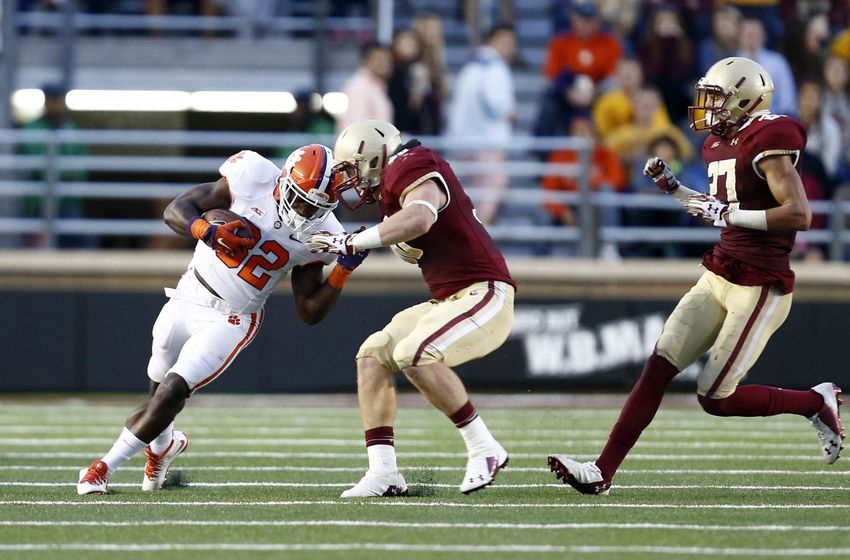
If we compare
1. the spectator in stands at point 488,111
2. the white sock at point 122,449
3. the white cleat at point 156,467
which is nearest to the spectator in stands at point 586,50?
the spectator in stands at point 488,111

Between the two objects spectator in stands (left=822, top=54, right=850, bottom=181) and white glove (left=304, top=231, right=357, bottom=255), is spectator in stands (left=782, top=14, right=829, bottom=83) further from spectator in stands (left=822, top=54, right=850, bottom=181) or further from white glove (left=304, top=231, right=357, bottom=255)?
white glove (left=304, top=231, right=357, bottom=255)

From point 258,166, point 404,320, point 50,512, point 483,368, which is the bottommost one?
point 483,368

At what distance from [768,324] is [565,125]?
21.3 ft

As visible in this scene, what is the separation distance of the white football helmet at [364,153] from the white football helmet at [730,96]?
4.13 ft

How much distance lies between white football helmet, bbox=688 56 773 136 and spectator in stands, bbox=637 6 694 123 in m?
6.52

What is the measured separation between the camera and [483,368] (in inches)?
466

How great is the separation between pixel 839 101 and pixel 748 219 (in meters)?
7.21

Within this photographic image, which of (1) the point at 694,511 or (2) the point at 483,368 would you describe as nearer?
(1) the point at 694,511

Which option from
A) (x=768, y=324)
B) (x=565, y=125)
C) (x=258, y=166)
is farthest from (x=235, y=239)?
(x=565, y=125)

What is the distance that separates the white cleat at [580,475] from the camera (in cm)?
615

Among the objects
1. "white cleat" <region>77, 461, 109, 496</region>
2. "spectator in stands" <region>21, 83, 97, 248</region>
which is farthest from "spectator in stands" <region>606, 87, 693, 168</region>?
"white cleat" <region>77, 461, 109, 496</region>

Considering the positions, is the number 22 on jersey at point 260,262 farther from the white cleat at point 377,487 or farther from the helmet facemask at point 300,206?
the white cleat at point 377,487

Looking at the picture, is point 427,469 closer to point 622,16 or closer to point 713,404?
point 713,404

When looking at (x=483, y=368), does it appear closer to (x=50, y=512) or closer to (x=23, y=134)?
(x=23, y=134)
